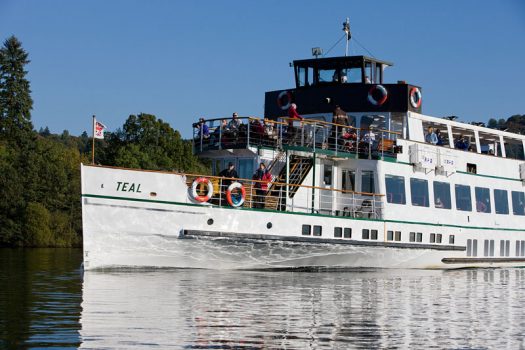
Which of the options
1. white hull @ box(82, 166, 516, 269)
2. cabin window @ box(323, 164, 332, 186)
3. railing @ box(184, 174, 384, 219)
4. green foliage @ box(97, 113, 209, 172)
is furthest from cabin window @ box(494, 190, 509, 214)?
green foliage @ box(97, 113, 209, 172)

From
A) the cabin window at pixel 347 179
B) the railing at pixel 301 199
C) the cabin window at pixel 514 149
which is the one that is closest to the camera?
the railing at pixel 301 199

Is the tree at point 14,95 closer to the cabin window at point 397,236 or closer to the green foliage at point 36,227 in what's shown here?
the green foliage at point 36,227

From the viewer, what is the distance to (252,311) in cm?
1603

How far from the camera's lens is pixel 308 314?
52.4 feet

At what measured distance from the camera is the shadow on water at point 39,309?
42.2 ft

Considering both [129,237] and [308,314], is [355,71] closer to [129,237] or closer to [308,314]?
[129,237]

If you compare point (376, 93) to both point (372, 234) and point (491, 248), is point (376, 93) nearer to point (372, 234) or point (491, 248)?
point (372, 234)

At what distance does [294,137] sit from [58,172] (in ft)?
127

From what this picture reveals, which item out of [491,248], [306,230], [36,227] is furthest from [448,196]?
[36,227]

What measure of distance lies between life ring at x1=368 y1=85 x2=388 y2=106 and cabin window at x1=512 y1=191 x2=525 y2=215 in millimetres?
6718

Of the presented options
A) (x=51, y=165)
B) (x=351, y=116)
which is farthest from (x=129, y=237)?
(x=51, y=165)

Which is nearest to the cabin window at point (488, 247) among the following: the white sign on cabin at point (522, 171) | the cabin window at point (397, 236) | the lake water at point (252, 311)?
the white sign on cabin at point (522, 171)

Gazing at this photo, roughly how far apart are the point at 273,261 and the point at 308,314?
28.3 feet

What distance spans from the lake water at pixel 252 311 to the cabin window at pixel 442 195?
4.72m
